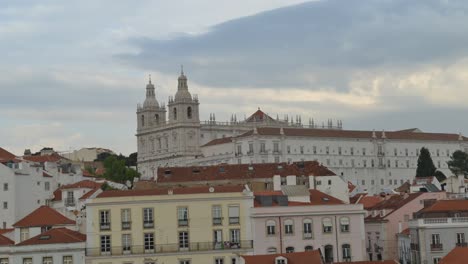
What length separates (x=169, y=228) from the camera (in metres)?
68.3

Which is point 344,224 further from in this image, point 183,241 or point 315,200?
point 183,241

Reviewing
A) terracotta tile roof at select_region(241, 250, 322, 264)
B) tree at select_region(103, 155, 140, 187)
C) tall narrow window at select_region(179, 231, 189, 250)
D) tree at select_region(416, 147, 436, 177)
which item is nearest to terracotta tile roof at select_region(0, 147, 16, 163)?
tree at select_region(103, 155, 140, 187)

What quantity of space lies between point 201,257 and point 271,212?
5.36 metres

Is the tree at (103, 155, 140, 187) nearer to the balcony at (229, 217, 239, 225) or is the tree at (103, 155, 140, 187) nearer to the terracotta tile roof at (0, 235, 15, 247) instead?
the terracotta tile roof at (0, 235, 15, 247)

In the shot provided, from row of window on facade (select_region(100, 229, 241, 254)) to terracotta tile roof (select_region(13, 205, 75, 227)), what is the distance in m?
6.60

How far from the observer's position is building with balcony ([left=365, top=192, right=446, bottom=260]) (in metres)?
80.7

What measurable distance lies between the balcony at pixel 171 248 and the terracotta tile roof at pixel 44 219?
644 centimetres

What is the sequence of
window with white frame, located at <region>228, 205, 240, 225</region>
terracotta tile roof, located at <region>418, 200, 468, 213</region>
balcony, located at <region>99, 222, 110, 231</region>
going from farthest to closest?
1. terracotta tile roof, located at <region>418, 200, 468, 213</region>
2. window with white frame, located at <region>228, 205, 240, 225</region>
3. balcony, located at <region>99, 222, 110, 231</region>

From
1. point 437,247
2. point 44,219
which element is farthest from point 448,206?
point 44,219

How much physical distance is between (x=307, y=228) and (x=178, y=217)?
8.23m

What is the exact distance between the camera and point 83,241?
6750 centimetres

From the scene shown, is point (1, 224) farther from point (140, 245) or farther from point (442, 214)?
point (442, 214)

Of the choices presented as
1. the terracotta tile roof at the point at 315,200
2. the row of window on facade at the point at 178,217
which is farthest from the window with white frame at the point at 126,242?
the terracotta tile roof at the point at 315,200

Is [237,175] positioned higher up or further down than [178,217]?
higher up
